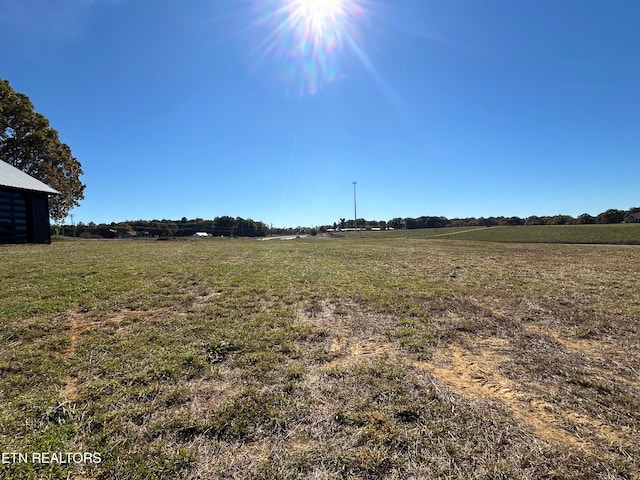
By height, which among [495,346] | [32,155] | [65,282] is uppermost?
[32,155]

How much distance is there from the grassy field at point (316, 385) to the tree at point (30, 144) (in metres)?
20.9

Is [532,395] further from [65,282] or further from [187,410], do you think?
[65,282]

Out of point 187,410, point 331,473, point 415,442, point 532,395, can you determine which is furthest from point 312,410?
point 532,395

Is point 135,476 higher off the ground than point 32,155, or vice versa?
point 32,155

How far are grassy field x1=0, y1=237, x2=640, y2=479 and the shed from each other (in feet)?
39.7

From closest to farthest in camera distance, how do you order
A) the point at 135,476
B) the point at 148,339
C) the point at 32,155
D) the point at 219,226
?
the point at 135,476, the point at 148,339, the point at 32,155, the point at 219,226

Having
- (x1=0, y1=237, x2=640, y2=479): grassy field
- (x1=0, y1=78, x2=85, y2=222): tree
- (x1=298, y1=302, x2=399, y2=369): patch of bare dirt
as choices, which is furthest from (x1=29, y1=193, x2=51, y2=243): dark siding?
(x1=298, y1=302, x2=399, y2=369): patch of bare dirt

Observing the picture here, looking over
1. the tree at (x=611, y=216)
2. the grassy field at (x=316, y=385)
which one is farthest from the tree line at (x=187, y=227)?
the tree at (x=611, y=216)

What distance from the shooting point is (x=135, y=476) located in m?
1.77

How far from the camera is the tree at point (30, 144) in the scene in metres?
20.3

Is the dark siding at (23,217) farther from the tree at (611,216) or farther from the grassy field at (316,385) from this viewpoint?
the tree at (611,216)

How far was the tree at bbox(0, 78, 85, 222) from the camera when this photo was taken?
2031cm

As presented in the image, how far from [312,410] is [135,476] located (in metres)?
1.27

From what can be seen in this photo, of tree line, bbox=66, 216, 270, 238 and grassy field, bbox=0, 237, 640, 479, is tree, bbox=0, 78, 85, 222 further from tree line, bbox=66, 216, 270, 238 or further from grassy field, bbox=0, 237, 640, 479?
tree line, bbox=66, 216, 270, 238
